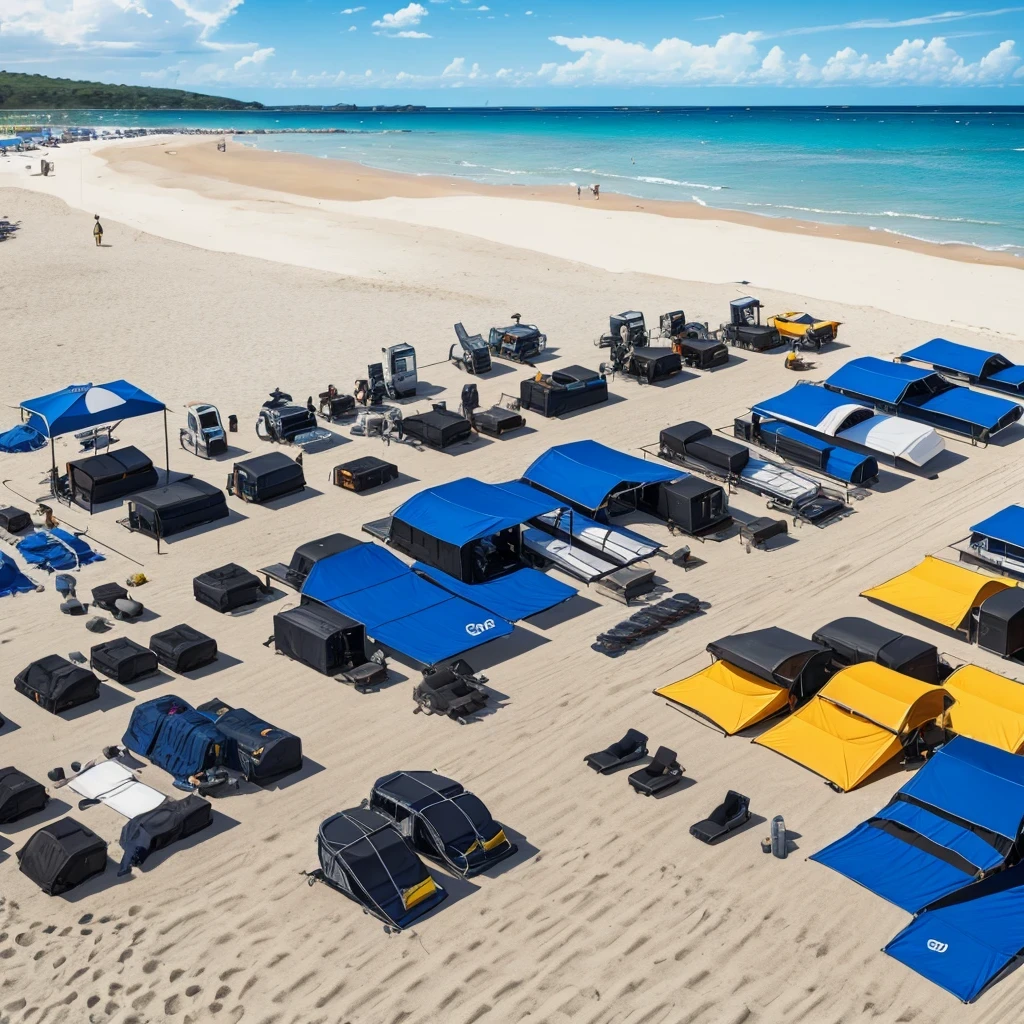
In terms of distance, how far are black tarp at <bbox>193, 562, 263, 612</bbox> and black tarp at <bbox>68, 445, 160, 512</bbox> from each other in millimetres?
6434

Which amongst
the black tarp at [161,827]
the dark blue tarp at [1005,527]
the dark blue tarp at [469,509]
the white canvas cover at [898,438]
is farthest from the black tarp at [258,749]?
the white canvas cover at [898,438]

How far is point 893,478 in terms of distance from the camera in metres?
33.1

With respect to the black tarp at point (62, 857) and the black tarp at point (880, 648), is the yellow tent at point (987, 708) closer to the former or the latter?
the black tarp at point (880, 648)

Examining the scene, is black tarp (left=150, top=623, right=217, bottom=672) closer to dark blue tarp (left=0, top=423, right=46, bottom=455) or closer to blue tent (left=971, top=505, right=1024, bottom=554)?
dark blue tarp (left=0, top=423, right=46, bottom=455)

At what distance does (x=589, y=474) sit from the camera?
29688 millimetres

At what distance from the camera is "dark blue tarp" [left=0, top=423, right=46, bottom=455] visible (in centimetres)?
3453

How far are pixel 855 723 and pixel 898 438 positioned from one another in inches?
598

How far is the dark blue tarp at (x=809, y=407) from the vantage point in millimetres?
34000

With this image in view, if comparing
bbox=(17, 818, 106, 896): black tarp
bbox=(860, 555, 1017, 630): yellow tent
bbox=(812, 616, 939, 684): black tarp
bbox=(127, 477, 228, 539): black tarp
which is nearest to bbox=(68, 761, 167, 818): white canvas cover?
bbox=(17, 818, 106, 896): black tarp

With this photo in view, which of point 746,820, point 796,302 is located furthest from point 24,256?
point 746,820

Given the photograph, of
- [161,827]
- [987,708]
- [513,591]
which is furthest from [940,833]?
[161,827]

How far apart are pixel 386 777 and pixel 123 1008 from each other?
512cm

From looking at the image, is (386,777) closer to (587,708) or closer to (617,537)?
(587,708)

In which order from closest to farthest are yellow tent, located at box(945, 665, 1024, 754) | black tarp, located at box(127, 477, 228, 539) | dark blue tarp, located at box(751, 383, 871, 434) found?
yellow tent, located at box(945, 665, 1024, 754) → black tarp, located at box(127, 477, 228, 539) → dark blue tarp, located at box(751, 383, 871, 434)
